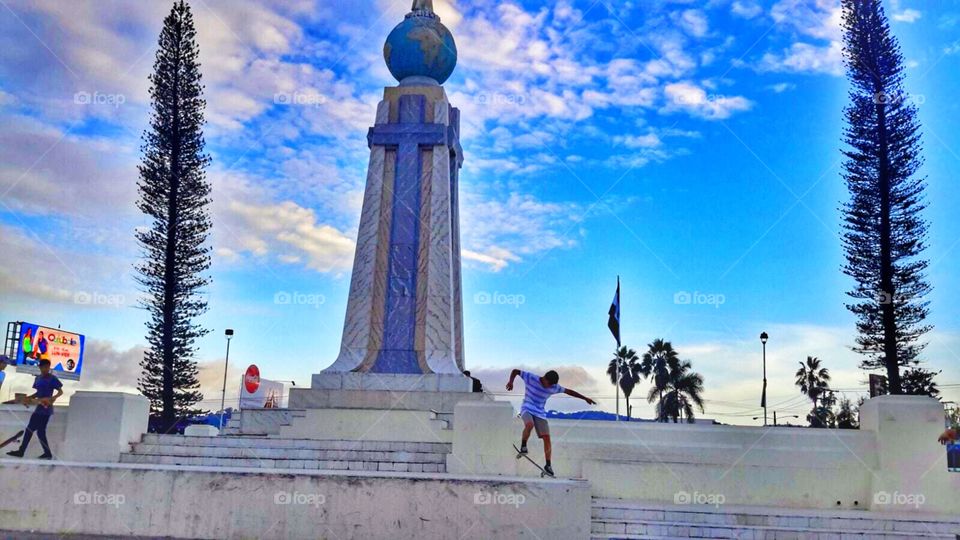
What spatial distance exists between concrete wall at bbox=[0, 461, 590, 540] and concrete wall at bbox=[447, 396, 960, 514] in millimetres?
1477

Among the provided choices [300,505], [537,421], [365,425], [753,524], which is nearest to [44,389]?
[300,505]

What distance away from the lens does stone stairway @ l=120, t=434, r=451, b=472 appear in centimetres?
949

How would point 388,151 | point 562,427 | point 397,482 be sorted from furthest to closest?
point 388,151 → point 562,427 → point 397,482

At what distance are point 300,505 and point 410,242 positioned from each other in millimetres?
7328

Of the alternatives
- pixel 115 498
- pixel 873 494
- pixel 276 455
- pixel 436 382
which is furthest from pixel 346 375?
pixel 873 494

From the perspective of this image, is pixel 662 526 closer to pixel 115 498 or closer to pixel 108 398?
pixel 115 498

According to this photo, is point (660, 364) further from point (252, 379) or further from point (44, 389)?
point (44, 389)

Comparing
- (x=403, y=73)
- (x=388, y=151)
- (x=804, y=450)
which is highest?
(x=403, y=73)

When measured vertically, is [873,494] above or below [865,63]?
below

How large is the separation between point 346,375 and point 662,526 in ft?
22.8

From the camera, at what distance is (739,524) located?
802 centimetres

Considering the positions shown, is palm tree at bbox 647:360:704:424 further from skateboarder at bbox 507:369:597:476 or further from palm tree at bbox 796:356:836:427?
skateboarder at bbox 507:369:597:476

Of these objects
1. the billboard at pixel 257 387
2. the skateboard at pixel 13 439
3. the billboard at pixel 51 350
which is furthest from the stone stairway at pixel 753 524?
the billboard at pixel 51 350

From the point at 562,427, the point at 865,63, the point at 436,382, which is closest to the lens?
the point at 562,427
